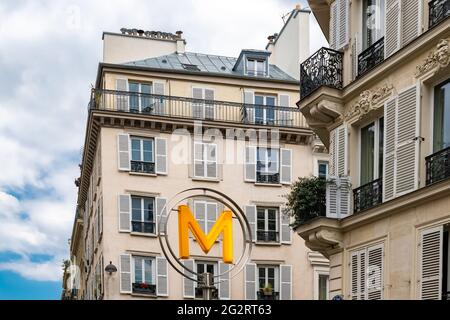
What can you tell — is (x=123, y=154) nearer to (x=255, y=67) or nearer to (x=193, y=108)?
(x=193, y=108)

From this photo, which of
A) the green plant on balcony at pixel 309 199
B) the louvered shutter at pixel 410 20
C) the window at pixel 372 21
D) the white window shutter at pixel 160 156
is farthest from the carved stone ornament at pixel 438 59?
the white window shutter at pixel 160 156

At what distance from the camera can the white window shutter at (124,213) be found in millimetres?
33969

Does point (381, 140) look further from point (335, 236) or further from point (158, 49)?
point (158, 49)

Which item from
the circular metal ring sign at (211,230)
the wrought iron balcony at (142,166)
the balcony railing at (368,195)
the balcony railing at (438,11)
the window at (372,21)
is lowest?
the circular metal ring sign at (211,230)

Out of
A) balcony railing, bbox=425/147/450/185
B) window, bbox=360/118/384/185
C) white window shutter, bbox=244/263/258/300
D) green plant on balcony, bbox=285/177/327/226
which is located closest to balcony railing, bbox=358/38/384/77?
window, bbox=360/118/384/185

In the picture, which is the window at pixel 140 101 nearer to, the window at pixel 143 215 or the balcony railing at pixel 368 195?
the window at pixel 143 215

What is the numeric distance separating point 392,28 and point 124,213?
21045mm

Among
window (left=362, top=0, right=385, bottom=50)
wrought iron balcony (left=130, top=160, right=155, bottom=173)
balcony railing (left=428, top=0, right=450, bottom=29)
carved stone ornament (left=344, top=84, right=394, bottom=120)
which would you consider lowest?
carved stone ornament (left=344, top=84, right=394, bottom=120)

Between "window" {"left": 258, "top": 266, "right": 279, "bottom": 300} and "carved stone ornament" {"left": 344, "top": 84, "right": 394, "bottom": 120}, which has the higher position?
"carved stone ornament" {"left": 344, "top": 84, "right": 394, "bottom": 120}

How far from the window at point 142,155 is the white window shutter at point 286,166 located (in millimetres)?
6054

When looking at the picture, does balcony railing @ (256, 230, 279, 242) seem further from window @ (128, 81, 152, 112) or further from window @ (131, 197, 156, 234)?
window @ (128, 81, 152, 112)

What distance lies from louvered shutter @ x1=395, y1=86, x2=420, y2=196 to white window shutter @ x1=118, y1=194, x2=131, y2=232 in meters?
21.2

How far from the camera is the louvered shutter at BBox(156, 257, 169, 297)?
3341cm
